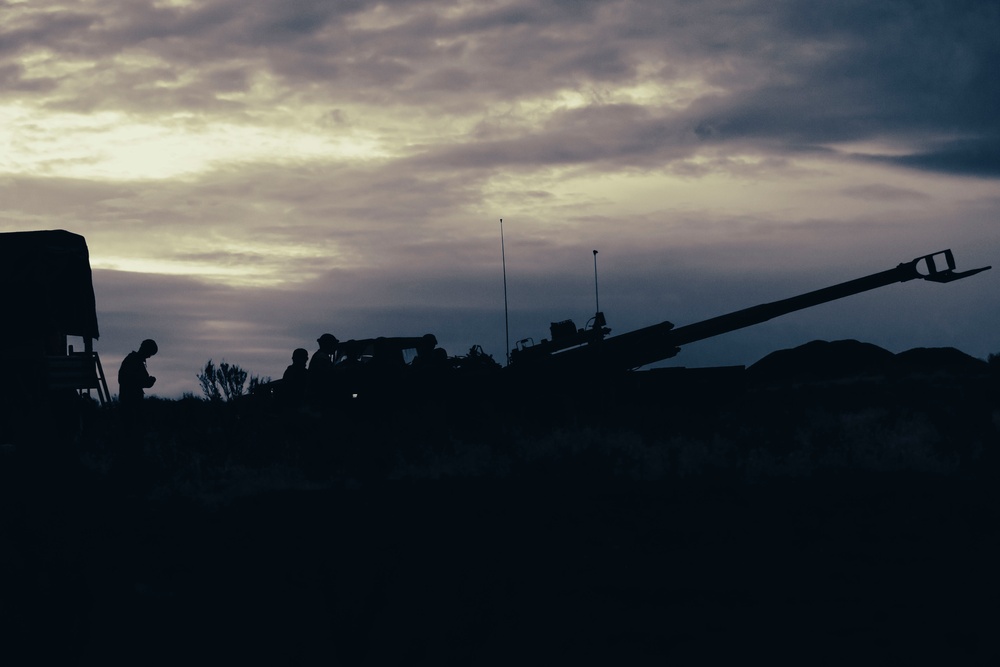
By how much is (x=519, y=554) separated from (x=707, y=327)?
26.7 feet

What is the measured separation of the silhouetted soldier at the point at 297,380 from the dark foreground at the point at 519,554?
5.43 feet

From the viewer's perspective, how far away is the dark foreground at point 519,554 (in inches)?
410

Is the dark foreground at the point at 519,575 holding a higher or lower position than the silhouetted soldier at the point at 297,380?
lower

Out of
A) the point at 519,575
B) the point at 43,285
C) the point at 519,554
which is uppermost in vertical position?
the point at 43,285

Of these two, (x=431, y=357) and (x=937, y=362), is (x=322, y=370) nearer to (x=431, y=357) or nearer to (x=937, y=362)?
(x=431, y=357)

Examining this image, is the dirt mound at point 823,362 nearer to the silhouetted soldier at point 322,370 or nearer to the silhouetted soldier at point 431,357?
the silhouetted soldier at point 431,357

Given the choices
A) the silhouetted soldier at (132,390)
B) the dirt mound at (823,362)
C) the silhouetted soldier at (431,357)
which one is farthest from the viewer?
the dirt mound at (823,362)

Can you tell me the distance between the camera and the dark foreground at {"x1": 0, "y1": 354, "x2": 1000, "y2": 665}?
410 inches

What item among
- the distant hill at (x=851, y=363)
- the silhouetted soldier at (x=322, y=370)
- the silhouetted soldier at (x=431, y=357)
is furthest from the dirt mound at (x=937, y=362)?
the silhouetted soldier at (x=322, y=370)

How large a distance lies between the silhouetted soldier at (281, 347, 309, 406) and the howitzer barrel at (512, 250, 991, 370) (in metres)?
3.91

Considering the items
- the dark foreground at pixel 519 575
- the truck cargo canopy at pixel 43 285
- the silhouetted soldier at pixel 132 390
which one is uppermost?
the truck cargo canopy at pixel 43 285

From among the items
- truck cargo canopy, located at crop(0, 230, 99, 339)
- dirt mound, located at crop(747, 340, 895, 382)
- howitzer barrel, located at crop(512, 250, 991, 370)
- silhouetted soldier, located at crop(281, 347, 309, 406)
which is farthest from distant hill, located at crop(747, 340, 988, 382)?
truck cargo canopy, located at crop(0, 230, 99, 339)

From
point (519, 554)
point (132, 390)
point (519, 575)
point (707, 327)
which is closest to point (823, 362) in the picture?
point (707, 327)

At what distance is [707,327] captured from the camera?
19.1m
